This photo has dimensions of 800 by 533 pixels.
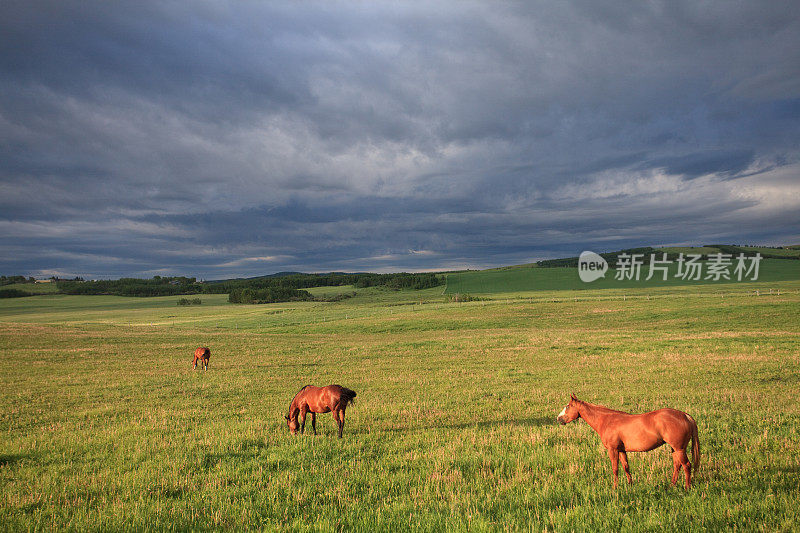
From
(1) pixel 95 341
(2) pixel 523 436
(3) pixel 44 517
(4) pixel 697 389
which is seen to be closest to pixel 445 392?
(2) pixel 523 436

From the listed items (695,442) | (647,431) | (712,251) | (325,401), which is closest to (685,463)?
(695,442)

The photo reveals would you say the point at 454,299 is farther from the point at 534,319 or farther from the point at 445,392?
the point at 445,392

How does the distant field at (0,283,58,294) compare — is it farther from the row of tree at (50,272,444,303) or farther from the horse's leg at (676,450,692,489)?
the horse's leg at (676,450,692,489)

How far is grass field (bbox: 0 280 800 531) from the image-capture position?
20.1 feet

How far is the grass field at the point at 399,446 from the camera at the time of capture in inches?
241

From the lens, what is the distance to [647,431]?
600 cm

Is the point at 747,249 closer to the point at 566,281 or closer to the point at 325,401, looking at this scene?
the point at 566,281

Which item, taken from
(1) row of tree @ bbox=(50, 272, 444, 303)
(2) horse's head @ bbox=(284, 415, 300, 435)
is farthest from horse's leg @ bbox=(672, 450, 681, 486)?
(1) row of tree @ bbox=(50, 272, 444, 303)

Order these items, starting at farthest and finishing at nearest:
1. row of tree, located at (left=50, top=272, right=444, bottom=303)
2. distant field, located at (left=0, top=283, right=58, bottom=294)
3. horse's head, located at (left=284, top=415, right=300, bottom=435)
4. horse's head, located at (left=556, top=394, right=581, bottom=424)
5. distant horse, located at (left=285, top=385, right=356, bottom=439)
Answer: distant field, located at (left=0, top=283, right=58, bottom=294)
row of tree, located at (left=50, top=272, right=444, bottom=303)
horse's head, located at (left=284, top=415, right=300, bottom=435)
distant horse, located at (left=285, top=385, right=356, bottom=439)
horse's head, located at (left=556, top=394, right=581, bottom=424)

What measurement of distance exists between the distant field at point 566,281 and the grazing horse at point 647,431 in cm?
11248

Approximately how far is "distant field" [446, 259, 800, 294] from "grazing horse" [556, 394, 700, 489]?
4428 inches

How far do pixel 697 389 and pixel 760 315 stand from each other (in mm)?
43295

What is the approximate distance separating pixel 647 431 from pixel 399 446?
5.41 metres

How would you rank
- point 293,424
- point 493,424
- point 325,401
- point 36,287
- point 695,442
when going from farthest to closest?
point 36,287, point 493,424, point 293,424, point 325,401, point 695,442
